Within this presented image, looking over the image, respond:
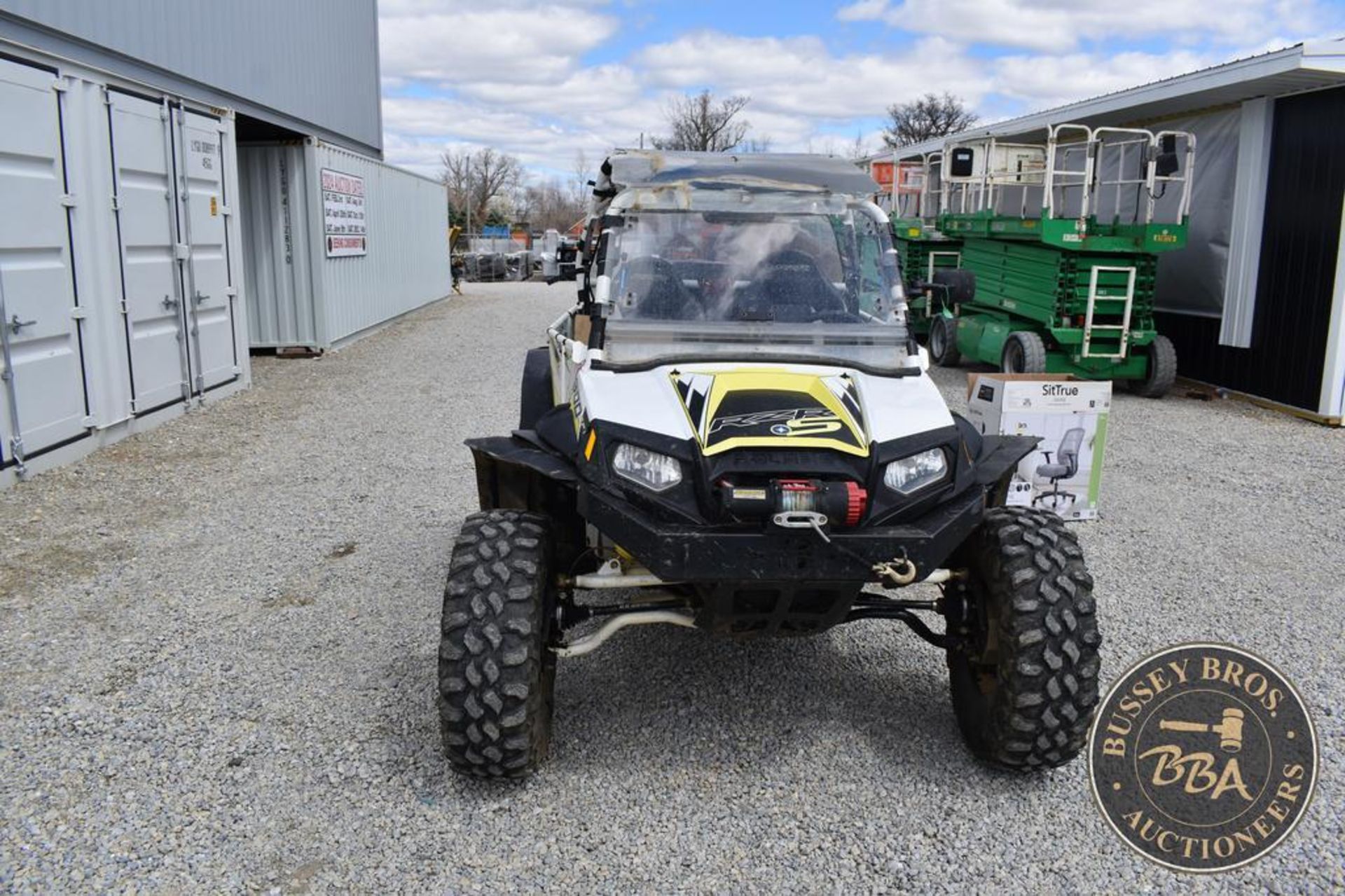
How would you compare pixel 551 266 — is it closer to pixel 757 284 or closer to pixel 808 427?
pixel 757 284

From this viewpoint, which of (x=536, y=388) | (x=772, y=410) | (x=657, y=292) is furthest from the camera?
(x=536, y=388)

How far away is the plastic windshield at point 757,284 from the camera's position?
4340 millimetres

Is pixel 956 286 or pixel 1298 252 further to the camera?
pixel 1298 252

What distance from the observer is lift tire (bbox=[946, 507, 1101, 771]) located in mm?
3564

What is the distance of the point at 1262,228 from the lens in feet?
38.5

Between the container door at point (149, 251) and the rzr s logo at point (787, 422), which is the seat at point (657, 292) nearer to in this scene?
the rzr s logo at point (787, 422)

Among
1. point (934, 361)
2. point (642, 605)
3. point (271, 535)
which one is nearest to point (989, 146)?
point (934, 361)

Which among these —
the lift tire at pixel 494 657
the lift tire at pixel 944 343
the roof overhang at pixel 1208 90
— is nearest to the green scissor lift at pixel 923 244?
the lift tire at pixel 944 343

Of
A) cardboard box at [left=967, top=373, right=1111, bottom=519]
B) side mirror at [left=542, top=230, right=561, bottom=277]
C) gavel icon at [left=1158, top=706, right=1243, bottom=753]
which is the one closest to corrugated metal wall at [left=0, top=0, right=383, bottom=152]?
side mirror at [left=542, top=230, right=561, bottom=277]

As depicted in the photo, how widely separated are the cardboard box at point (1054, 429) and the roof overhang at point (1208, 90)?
17.7ft

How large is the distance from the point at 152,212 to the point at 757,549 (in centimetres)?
811

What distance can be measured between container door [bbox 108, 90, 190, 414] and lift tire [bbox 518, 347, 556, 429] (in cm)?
505

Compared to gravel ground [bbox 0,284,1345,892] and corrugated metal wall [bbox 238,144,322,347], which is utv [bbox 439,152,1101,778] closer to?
gravel ground [bbox 0,284,1345,892]

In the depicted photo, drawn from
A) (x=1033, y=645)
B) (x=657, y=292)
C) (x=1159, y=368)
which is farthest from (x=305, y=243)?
(x=1033, y=645)
